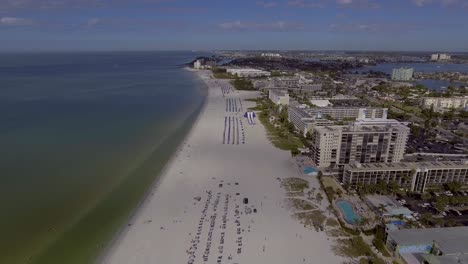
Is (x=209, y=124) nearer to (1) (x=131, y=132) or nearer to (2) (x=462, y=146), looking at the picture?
(1) (x=131, y=132)

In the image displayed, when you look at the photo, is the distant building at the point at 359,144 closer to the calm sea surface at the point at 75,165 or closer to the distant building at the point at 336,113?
the distant building at the point at 336,113

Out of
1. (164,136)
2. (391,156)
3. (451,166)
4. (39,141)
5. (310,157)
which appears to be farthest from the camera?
(164,136)

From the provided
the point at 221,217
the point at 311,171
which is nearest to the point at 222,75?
the point at 311,171

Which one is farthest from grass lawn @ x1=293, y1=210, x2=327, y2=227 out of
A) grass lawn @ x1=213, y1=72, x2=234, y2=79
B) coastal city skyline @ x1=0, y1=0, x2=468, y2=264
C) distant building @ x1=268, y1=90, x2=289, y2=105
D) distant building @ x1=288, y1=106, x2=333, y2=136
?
grass lawn @ x1=213, y1=72, x2=234, y2=79

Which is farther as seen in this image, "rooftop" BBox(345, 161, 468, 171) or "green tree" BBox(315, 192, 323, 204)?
"rooftop" BBox(345, 161, 468, 171)

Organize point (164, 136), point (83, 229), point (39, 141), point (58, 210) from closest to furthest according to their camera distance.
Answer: point (83, 229) < point (58, 210) < point (39, 141) < point (164, 136)

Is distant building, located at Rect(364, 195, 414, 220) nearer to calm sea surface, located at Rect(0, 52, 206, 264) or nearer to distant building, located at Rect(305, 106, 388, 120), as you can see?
calm sea surface, located at Rect(0, 52, 206, 264)

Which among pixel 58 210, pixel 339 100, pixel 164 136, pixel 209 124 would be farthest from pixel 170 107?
pixel 58 210
